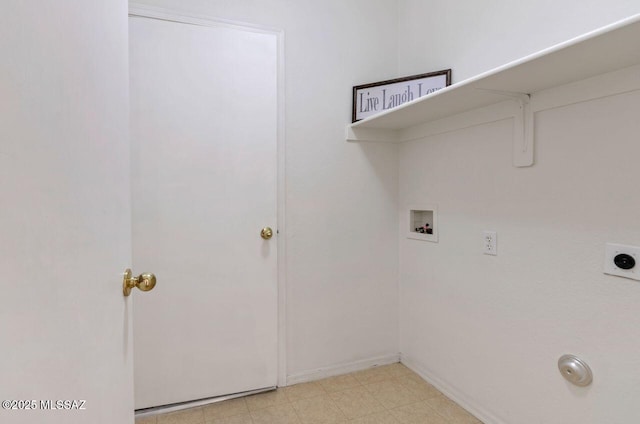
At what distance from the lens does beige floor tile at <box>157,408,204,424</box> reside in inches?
68.0

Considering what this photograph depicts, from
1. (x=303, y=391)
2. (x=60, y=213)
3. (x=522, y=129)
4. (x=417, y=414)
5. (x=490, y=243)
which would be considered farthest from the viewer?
(x=303, y=391)

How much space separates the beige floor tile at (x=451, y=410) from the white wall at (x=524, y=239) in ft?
0.18

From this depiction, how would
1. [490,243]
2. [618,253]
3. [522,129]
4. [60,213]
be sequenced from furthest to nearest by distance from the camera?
[490,243], [522,129], [618,253], [60,213]

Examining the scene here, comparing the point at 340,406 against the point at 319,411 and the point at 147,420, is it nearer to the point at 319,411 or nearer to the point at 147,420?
the point at 319,411

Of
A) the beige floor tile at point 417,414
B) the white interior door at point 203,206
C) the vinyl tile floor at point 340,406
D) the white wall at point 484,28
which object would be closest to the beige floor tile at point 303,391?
the vinyl tile floor at point 340,406

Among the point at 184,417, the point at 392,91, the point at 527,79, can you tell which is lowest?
the point at 184,417

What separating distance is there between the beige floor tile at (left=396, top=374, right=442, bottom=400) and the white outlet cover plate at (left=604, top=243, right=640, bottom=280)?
1.18 metres

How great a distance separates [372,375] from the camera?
→ 2152mm

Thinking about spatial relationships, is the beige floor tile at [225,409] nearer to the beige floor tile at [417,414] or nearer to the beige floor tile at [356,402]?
the beige floor tile at [356,402]

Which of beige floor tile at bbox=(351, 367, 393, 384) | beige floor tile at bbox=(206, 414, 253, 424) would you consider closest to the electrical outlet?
beige floor tile at bbox=(351, 367, 393, 384)

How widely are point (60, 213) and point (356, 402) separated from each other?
1.84m

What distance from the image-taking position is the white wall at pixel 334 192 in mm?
2051

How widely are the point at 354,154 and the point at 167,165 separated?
112 centimetres

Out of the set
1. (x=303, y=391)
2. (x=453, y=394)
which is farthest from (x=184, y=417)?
(x=453, y=394)
